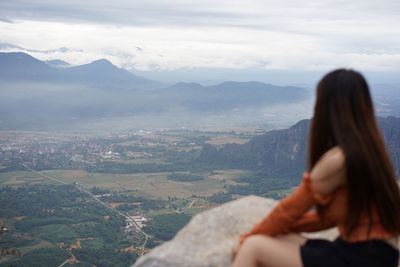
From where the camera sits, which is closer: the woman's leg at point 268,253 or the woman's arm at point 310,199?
the woman's arm at point 310,199

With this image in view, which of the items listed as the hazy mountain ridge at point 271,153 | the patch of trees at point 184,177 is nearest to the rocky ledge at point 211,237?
the patch of trees at point 184,177

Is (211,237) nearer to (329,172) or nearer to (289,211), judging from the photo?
(289,211)

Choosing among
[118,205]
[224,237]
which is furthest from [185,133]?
[224,237]

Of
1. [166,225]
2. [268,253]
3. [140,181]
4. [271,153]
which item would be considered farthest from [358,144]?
[271,153]

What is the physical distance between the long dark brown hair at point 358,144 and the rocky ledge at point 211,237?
5.62 feet

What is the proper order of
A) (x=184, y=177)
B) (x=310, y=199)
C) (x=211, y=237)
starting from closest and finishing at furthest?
(x=310, y=199) < (x=211, y=237) < (x=184, y=177)

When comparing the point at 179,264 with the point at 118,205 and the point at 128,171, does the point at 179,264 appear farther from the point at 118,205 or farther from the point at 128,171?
the point at 128,171

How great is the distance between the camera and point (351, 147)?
14.8ft

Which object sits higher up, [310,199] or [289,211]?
[310,199]

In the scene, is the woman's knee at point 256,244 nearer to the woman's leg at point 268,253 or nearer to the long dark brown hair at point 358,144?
the woman's leg at point 268,253

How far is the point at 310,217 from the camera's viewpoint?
209 inches

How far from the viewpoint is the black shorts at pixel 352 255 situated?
468cm

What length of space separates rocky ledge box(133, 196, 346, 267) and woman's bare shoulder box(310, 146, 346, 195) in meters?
1.53

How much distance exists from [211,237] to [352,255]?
195cm
